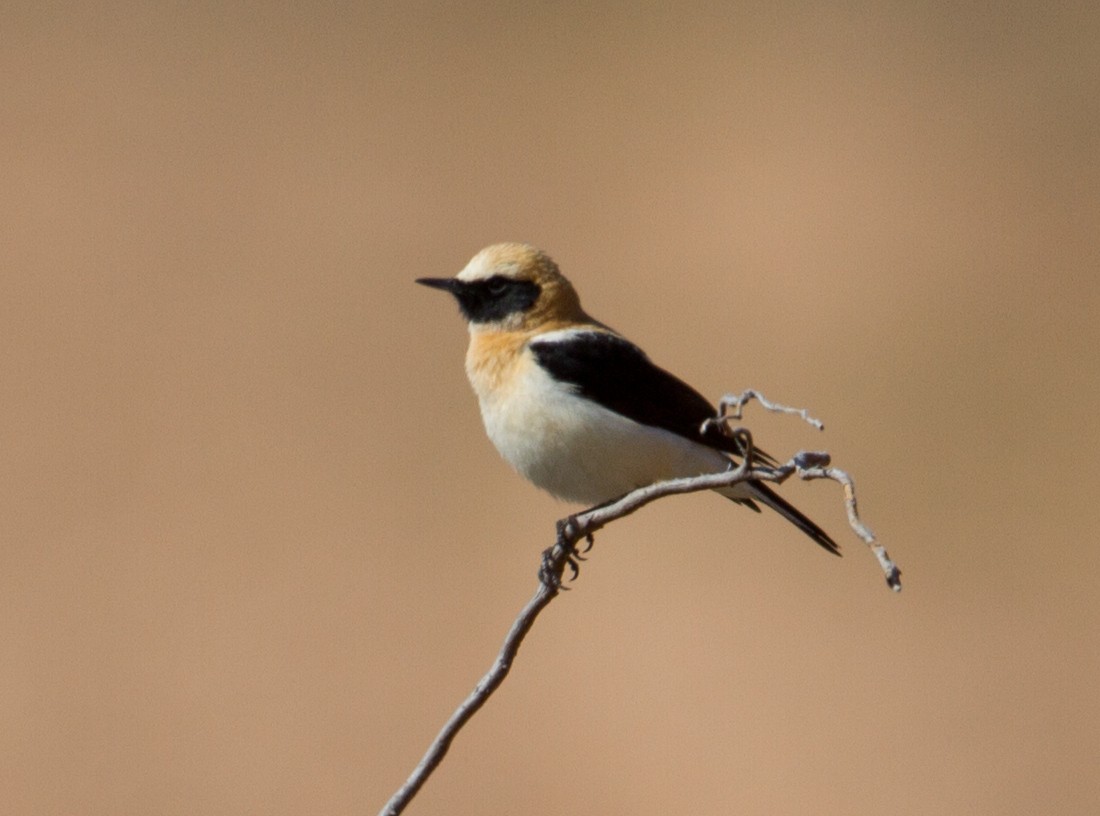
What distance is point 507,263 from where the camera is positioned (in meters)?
4.45

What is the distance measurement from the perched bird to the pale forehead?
78 millimetres

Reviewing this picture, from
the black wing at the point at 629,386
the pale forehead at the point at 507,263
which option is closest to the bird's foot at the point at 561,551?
the black wing at the point at 629,386

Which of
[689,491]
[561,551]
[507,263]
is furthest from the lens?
[507,263]

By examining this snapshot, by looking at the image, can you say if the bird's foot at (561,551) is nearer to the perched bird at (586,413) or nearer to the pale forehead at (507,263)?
the perched bird at (586,413)

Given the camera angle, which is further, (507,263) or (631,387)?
(507,263)

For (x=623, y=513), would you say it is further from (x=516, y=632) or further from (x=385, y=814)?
(x=385, y=814)

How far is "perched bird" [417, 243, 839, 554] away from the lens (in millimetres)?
4059

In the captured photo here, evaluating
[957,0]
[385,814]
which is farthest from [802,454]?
[957,0]

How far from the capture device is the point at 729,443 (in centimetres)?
410

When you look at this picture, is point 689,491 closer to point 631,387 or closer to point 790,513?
point 631,387

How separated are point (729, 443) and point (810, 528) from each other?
387mm

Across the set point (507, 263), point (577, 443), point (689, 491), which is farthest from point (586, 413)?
point (689, 491)

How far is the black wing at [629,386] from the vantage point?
4113 millimetres

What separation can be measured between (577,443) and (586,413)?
0.29ft
